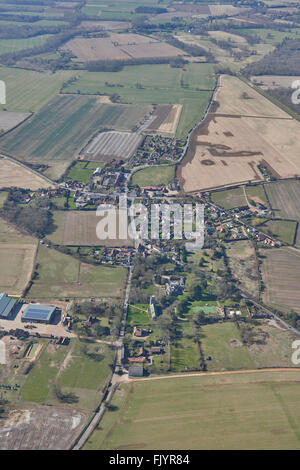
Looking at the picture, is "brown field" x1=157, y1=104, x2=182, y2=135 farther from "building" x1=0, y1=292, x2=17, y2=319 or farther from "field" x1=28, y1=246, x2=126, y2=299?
"building" x1=0, y1=292, x2=17, y2=319

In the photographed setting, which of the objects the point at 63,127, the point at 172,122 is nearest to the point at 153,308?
the point at 172,122

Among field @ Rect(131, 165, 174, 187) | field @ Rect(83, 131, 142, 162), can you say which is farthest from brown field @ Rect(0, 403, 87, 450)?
field @ Rect(83, 131, 142, 162)

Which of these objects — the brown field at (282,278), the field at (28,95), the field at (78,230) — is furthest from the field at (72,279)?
the field at (28,95)

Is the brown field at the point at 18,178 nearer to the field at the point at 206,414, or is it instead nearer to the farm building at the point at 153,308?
the farm building at the point at 153,308

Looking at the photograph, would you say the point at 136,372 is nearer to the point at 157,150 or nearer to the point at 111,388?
the point at 111,388

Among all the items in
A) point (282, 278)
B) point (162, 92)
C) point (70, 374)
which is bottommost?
point (70, 374)

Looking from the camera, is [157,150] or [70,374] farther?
[157,150]

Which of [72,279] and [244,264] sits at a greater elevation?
[244,264]
